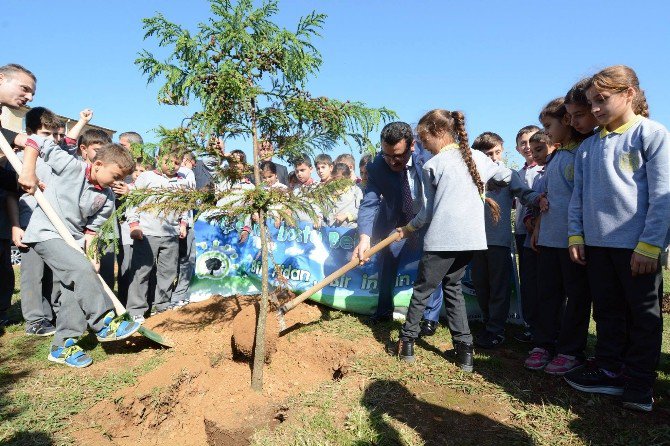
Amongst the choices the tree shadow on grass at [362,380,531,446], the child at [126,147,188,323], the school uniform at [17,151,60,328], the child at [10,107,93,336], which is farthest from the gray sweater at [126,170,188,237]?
the tree shadow on grass at [362,380,531,446]

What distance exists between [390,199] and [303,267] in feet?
5.50

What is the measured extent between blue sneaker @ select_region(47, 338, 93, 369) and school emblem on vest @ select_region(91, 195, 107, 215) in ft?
4.08

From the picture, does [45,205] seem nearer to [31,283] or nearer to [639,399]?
[31,283]

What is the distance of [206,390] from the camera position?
10.7ft

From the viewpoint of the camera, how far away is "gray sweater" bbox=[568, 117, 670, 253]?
101 inches

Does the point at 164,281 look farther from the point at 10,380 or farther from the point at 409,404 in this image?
the point at 409,404

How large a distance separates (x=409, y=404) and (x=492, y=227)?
2.09 meters

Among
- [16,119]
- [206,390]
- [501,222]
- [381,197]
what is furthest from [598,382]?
[16,119]

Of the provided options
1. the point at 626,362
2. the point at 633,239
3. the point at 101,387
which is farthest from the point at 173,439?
the point at 633,239

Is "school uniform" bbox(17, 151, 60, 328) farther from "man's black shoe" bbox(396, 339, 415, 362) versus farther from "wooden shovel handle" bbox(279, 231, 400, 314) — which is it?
"man's black shoe" bbox(396, 339, 415, 362)

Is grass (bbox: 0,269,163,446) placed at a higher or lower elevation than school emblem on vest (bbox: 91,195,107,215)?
lower

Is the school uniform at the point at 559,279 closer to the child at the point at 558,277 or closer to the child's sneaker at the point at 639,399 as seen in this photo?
the child at the point at 558,277

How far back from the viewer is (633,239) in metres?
2.69

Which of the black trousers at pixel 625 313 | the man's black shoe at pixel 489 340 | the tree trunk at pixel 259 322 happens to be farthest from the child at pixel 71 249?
the black trousers at pixel 625 313
